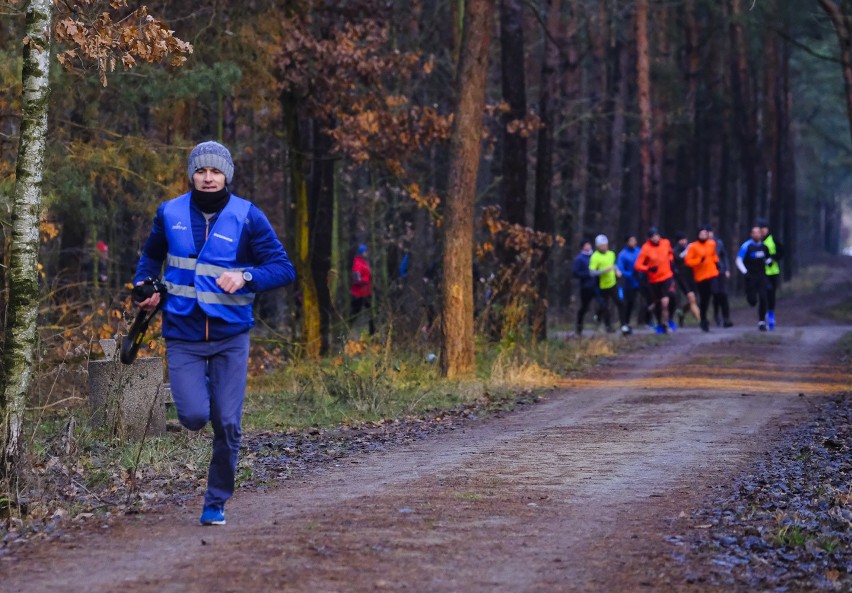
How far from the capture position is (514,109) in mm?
25422

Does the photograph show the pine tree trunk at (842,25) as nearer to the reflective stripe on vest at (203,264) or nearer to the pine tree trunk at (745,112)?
the pine tree trunk at (745,112)

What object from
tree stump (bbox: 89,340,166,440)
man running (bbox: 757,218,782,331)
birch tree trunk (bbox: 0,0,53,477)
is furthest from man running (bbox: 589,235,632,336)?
birch tree trunk (bbox: 0,0,53,477)

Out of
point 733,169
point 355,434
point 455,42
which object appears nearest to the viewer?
point 355,434

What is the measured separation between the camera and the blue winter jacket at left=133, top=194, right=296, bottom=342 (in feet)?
25.2

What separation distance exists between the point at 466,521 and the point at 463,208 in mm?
11467

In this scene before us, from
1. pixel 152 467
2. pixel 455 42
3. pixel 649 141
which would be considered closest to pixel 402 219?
pixel 649 141

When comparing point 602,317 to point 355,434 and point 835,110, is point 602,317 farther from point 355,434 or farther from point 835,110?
point 835,110

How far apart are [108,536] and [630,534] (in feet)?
9.69

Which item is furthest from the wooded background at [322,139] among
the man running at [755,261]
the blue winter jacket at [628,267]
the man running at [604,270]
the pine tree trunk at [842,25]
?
the man running at [755,261]

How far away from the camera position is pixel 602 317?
2991 centimetres

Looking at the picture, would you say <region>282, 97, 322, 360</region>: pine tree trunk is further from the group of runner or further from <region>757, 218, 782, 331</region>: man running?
<region>757, 218, 782, 331</region>: man running

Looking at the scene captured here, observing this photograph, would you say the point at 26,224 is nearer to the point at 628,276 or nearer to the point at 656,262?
the point at 656,262

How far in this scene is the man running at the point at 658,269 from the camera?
91.0 ft

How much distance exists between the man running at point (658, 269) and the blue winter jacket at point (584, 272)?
3.02 ft
